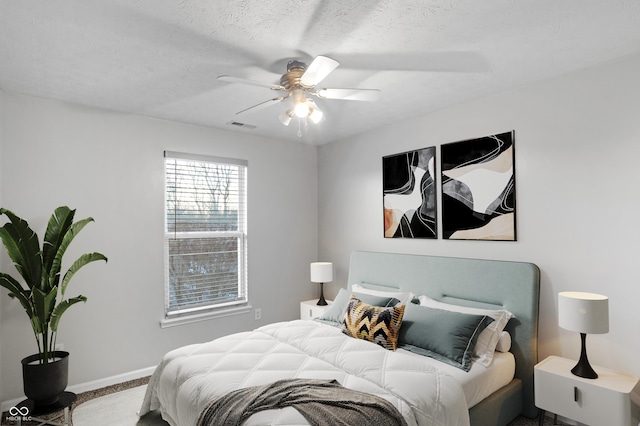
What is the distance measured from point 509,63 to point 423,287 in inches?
78.6

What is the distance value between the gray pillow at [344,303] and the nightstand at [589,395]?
1.18m

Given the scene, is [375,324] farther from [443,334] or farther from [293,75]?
[293,75]

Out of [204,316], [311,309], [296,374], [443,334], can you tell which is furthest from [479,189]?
[204,316]

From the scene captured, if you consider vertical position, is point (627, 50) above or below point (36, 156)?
above

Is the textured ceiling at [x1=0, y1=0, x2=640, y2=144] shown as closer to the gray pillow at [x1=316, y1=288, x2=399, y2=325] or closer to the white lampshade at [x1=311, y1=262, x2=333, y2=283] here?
the gray pillow at [x1=316, y1=288, x2=399, y2=325]

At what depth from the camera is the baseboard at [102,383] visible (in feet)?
9.85

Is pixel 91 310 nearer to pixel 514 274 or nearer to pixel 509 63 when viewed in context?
pixel 514 274

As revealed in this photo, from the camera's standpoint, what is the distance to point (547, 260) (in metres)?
2.88

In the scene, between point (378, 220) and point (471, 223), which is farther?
point (378, 220)

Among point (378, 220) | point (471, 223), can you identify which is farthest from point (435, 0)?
point (378, 220)

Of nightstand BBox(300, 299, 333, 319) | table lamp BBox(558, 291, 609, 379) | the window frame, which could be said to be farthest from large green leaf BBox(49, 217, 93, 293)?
table lamp BBox(558, 291, 609, 379)

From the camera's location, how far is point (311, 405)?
1.88 m

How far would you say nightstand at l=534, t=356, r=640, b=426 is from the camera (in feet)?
7.25

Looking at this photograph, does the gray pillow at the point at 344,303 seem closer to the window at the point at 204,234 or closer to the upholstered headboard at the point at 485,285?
the upholstered headboard at the point at 485,285
